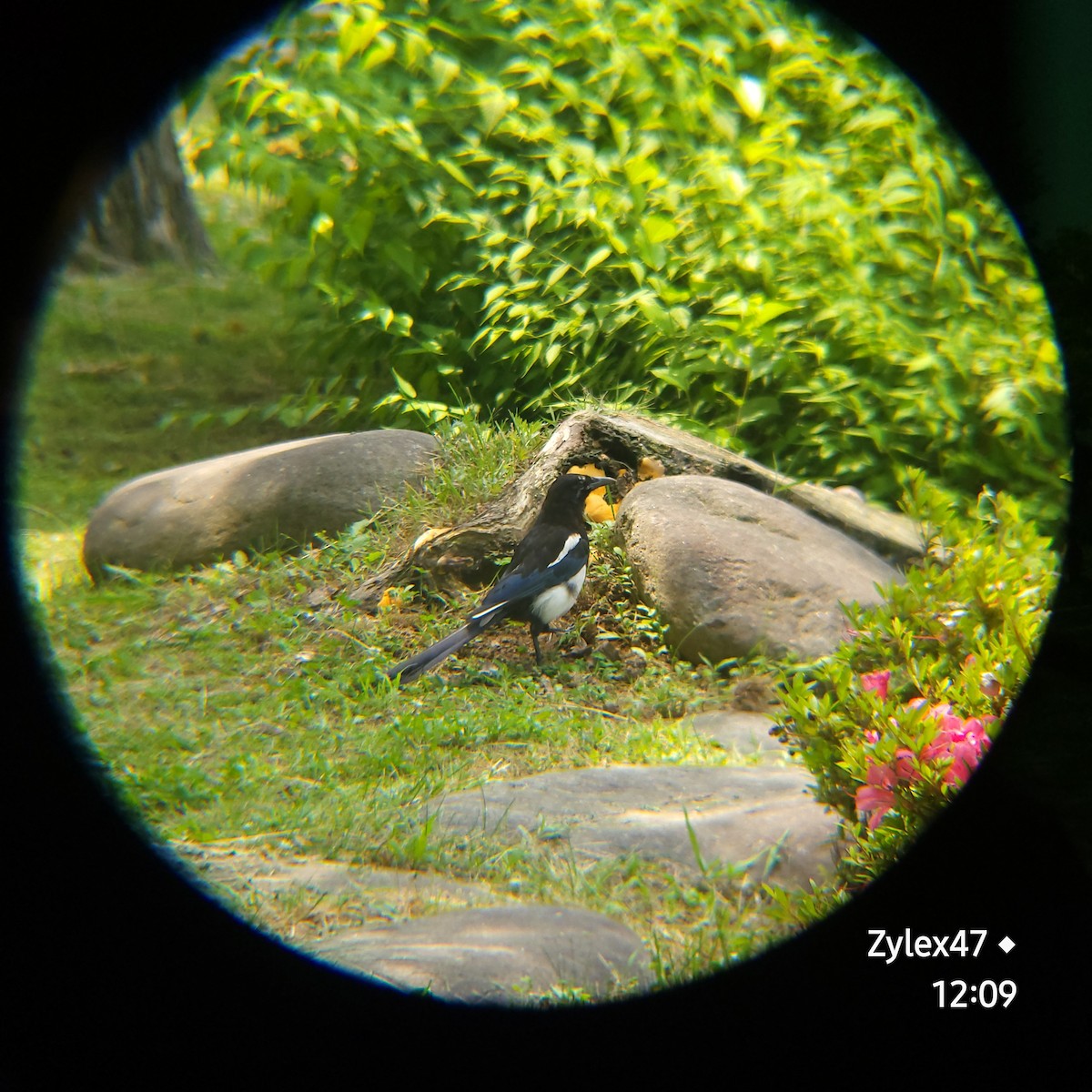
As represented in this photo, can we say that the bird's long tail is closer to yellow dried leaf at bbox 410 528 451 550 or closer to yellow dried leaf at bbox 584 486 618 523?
yellow dried leaf at bbox 410 528 451 550

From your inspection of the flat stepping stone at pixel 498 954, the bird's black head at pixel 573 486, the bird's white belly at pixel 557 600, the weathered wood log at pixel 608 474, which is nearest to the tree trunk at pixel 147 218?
the weathered wood log at pixel 608 474

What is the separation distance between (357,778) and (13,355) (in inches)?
142

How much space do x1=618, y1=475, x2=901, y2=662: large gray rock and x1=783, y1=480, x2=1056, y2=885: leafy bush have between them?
269 millimetres

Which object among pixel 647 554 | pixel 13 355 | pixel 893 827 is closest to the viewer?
pixel 893 827

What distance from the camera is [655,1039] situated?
2.23m

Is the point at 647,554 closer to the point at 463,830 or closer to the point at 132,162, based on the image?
the point at 463,830

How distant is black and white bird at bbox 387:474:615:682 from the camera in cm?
319

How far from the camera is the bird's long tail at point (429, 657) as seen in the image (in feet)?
10.1

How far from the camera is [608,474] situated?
4.03 metres

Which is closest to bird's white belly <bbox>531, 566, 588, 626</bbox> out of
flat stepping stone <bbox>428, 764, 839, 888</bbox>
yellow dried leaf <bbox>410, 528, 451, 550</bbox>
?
yellow dried leaf <bbox>410, 528, 451, 550</bbox>

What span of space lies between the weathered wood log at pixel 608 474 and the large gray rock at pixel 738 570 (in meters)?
0.21

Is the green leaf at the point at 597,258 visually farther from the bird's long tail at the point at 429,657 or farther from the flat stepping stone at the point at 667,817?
the flat stepping stone at the point at 667,817

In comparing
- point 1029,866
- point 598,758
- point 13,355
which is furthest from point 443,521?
point 13,355

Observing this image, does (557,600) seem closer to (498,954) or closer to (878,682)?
(878,682)
